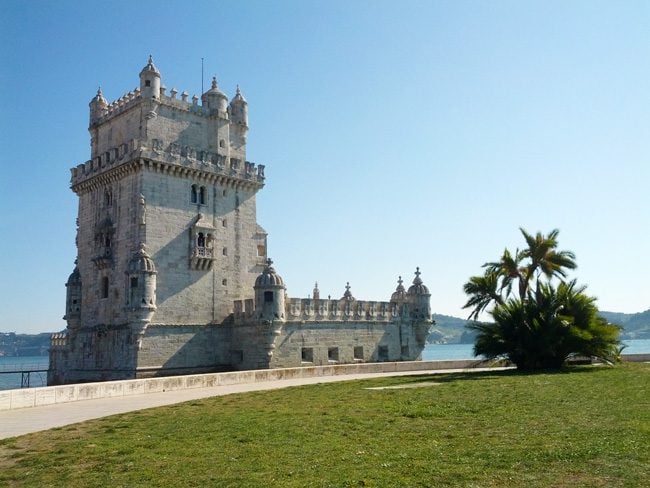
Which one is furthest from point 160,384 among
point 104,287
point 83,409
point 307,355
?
point 307,355

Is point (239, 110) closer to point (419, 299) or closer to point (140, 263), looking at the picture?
point (140, 263)

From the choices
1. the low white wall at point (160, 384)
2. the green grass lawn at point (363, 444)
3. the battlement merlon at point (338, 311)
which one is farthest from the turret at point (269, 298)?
the green grass lawn at point (363, 444)

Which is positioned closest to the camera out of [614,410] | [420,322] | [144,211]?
[614,410]

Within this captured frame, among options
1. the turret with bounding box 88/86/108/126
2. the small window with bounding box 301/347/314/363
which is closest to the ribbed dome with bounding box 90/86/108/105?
the turret with bounding box 88/86/108/126

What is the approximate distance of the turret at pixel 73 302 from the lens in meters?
40.3

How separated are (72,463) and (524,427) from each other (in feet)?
30.3

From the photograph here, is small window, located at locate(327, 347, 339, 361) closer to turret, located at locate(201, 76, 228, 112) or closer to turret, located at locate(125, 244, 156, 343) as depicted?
turret, located at locate(125, 244, 156, 343)

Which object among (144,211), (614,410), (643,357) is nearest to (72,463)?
(614,410)

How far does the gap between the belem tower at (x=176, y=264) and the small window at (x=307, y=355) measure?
0.09 metres

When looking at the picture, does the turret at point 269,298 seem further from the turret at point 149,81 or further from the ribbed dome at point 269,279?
the turret at point 149,81

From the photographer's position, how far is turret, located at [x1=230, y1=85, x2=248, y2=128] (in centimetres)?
4347

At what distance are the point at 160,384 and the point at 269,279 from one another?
1260 centimetres

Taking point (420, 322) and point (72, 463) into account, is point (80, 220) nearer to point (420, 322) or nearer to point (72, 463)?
point (420, 322)

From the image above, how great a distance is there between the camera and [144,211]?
36.6 meters
